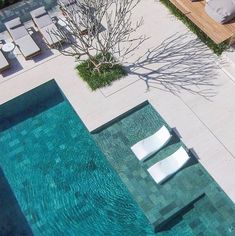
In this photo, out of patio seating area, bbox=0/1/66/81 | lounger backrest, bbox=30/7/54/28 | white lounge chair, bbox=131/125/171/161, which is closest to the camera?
white lounge chair, bbox=131/125/171/161

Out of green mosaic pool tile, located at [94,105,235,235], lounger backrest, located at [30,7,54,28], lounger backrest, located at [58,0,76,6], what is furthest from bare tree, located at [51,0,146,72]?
green mosaic pool tile, located at [94,105,235,235]

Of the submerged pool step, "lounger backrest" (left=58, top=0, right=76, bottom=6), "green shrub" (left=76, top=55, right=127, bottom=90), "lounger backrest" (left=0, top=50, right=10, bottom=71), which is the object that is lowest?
the submerged pool step

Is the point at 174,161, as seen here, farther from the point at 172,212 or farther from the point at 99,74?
the point at 99,74

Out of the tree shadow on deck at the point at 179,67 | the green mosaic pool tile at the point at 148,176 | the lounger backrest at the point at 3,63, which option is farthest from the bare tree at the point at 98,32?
the green mosaic pool tile at the point at 148,176

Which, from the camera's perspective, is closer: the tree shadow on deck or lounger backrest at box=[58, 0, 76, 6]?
the tree shadow on deck

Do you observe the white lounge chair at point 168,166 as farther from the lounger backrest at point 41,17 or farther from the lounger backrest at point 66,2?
the lounger backrest at point 66,2

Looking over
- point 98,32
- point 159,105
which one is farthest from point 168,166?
point 98,32

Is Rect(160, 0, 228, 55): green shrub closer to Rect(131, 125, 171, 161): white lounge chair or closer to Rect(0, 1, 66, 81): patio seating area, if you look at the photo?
Rect(131, 125, 171, 161): white lounge chair
